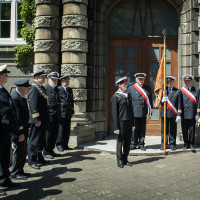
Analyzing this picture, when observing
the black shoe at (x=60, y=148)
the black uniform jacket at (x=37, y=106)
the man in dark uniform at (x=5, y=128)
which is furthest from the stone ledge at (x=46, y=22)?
the man in dark uniform at (x=5, y=128)

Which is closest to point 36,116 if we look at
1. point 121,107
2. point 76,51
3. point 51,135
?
point 51,135

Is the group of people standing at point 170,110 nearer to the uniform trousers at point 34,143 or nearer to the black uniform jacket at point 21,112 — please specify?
the uniform trousers at point 34,143

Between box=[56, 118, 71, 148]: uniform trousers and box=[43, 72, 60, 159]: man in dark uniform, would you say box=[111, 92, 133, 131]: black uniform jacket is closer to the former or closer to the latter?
box=[43, 72, 60, 159]: man in dark uniform

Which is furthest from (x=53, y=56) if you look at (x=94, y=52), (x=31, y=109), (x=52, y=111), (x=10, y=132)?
(x=10, y=132)

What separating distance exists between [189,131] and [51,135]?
3.70 metres

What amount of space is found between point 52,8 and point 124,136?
15.9 ft

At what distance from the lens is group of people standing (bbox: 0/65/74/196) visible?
→ 465 cm

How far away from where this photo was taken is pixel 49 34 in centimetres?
881

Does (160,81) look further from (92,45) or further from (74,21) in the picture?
(74,21)

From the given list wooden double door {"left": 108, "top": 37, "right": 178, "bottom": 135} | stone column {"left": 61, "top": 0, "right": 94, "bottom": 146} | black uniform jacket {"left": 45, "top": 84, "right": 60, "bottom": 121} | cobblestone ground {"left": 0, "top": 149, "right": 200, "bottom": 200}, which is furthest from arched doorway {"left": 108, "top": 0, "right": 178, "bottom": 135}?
cobblestone ground {"left": 0, "top": 149, "right": 200, "bottom": 200}

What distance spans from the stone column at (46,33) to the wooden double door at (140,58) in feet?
6.88

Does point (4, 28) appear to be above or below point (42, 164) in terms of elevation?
above

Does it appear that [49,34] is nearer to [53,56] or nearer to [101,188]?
[53,56]

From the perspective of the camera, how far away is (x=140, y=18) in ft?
32.9
